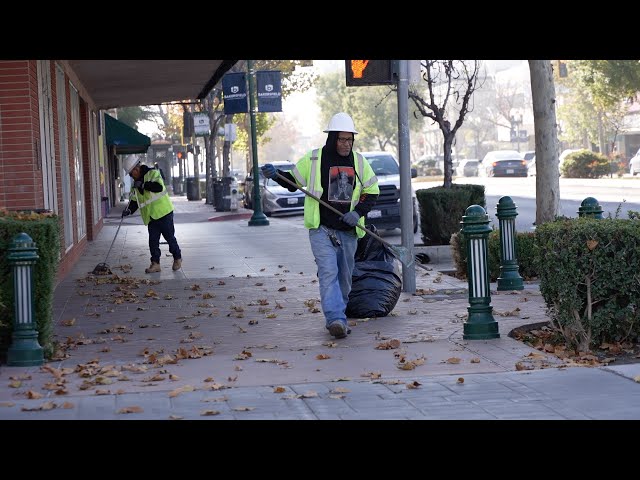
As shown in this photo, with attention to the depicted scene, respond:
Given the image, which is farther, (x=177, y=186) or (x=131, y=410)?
(x=177, y=186)

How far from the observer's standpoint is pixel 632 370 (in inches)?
307

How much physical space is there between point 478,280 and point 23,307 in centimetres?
363

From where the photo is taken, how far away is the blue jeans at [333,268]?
9.68m

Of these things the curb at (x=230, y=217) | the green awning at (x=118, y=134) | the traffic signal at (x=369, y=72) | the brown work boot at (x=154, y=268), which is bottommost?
the brown work boot at (x=154, y=268)

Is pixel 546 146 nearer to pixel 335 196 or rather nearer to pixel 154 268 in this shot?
pixel 154 268

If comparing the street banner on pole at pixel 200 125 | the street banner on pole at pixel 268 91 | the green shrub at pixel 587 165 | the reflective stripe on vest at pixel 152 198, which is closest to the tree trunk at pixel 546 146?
the reflective stripe on vest at pixel 152 198

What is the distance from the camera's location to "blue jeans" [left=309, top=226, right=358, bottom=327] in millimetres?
9680

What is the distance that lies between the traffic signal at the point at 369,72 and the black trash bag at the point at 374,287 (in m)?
2.04

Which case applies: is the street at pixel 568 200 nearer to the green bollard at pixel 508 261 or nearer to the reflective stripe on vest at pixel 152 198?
the reflective stripe on vest at pixel 152 198

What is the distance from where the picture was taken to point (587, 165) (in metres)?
53.1

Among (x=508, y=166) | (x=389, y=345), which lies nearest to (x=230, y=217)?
(x=389, y=345)

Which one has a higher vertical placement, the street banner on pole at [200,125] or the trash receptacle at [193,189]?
the street banner on pole at [200,125]
